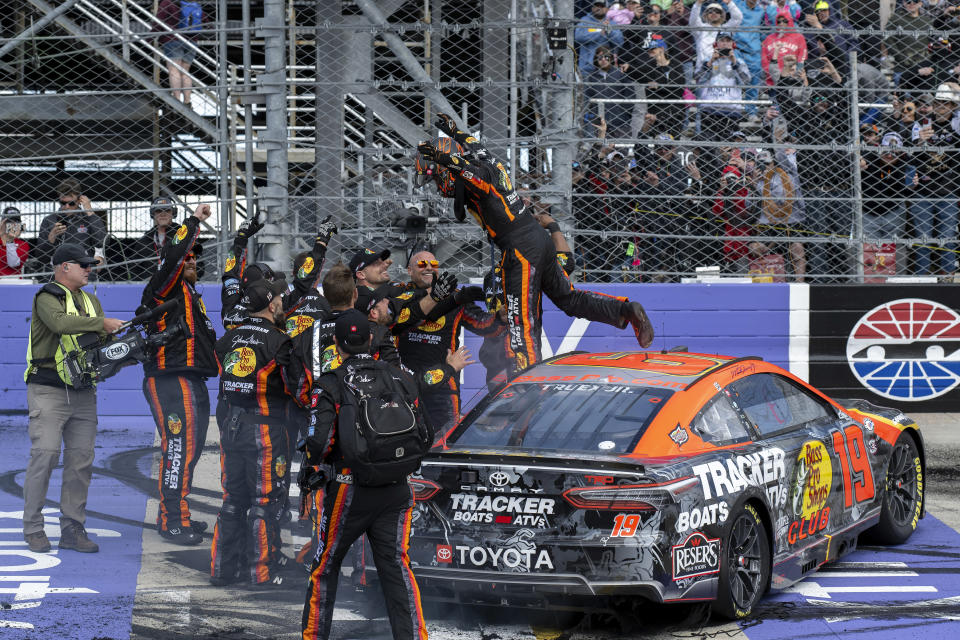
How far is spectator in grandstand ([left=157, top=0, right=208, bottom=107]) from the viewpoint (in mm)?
12492

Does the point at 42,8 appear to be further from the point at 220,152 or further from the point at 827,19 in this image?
the point at 827,19

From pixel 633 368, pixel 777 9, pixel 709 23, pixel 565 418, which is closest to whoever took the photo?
pixel 565 418

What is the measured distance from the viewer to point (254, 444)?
6562 mm

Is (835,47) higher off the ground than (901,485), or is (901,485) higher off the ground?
(835,47)

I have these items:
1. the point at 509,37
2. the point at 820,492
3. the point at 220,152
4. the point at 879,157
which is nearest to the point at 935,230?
the point at 879,157

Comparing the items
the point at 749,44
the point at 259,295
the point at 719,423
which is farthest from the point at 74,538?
the point at 749,44

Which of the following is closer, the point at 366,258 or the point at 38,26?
the point at 366,258

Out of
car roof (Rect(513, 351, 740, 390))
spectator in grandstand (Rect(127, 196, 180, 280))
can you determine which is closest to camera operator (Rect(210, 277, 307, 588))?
car roof (Rect(513, 351, 740, 390))

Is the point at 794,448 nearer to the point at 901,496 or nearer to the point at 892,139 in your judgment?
the point at 901,496

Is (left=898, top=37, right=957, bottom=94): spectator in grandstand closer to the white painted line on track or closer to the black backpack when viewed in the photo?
the white painted line on track

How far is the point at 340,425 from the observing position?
479 centimetres

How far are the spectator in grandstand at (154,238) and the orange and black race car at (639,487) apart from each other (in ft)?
12.5

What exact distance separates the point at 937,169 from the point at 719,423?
6.33m

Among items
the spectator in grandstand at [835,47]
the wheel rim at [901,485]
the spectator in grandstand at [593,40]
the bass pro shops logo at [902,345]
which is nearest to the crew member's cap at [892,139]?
the spectator in grandstand at [835,47]
